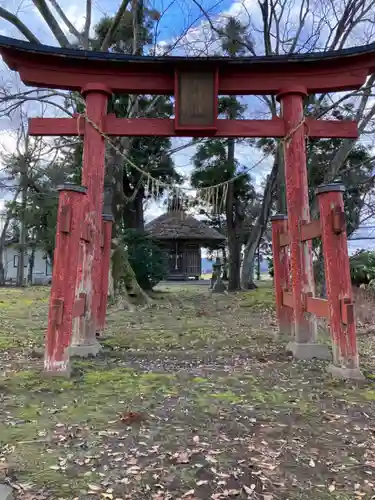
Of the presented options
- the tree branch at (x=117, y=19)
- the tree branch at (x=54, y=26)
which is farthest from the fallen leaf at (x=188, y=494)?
the tree branch at (x=54, y=26)

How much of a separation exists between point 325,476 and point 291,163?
3.80 metres

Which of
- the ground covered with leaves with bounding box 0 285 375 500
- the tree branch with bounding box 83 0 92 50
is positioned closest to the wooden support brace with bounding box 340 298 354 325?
the ground covered with leaves with bounding box 0 285 375 500

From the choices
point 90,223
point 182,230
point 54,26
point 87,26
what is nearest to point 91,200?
point 90,223

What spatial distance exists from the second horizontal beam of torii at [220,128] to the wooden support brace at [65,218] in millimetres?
1454

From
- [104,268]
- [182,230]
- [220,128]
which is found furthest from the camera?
[182,230]

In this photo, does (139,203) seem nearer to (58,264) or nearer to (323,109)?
(323,109)

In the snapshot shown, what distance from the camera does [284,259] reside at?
237 inches

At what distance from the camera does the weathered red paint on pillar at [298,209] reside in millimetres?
5008

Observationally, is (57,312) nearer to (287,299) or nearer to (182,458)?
(182,458)

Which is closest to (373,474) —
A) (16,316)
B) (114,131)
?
(114,131)

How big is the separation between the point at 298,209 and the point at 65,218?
2819mm

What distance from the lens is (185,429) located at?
283 centimetres

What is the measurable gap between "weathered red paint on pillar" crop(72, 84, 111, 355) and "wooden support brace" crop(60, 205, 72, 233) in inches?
31.5

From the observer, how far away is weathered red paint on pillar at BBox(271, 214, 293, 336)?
19.5ft
